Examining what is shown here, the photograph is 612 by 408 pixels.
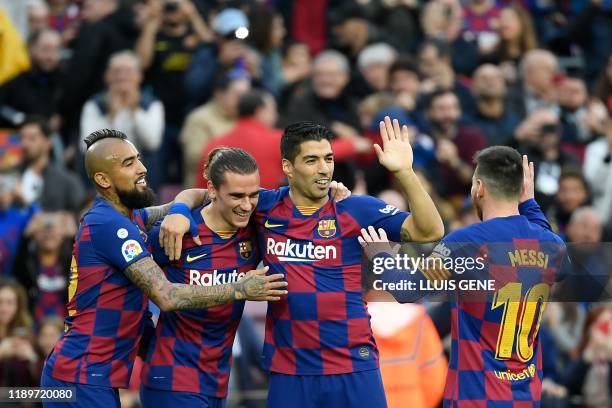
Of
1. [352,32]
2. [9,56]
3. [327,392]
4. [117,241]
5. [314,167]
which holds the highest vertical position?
[352,32]

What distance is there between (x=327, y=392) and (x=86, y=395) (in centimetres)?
141

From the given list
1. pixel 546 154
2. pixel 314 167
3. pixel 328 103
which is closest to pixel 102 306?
pixel 314 167

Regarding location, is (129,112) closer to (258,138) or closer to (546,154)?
(258,138)

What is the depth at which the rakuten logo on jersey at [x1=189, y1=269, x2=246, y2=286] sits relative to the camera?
7.97 m

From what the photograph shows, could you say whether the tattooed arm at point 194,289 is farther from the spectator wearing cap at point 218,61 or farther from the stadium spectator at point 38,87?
the stadium spectator at point 38,87

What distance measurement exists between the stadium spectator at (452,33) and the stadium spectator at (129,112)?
391cm

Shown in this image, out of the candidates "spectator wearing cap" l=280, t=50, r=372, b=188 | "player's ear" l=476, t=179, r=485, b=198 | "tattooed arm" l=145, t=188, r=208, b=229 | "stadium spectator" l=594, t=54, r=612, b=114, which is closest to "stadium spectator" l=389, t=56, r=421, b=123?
"spectator wearing cap" l=280, t=50, r=372, b=188

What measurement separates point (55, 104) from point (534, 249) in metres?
7.31

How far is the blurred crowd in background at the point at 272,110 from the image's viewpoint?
37.6 ft

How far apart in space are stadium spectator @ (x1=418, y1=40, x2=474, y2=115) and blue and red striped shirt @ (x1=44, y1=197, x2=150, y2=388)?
6.53 m

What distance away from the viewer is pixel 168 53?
13.7 metres

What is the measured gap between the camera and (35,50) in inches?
544

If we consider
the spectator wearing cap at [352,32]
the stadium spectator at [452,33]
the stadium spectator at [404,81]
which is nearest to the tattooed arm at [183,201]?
the stadium spectator at [404,81]

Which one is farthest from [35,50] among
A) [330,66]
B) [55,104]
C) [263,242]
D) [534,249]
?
[534,249]
